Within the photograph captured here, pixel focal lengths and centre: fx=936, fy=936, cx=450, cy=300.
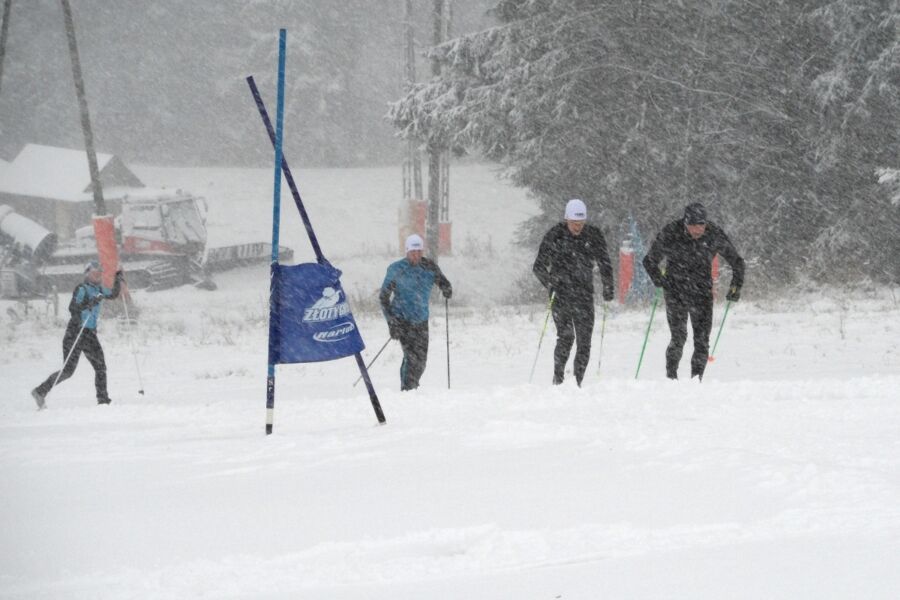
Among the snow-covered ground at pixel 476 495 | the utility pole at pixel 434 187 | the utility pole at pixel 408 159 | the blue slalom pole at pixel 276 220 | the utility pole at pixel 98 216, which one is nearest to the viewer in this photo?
the snow-covered ground at pixel 476 495

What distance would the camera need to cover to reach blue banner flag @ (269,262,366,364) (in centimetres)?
708

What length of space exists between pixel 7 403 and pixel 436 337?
23.7ft

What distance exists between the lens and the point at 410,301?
10.5m

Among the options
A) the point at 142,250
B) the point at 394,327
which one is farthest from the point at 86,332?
the point at 142,250

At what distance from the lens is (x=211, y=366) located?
1516 centimetres

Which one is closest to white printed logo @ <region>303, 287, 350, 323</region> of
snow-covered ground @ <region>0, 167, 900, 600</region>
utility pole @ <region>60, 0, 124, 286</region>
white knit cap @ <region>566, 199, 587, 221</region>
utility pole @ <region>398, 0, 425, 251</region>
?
snow-covered ground @ <region>0, 167, 900, 600</region>

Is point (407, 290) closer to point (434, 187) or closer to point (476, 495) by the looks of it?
point (476, 495)

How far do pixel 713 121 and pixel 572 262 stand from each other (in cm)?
1308

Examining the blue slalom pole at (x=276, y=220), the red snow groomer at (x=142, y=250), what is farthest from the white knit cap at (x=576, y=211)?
the red snow groomer at (x=142, y=250)

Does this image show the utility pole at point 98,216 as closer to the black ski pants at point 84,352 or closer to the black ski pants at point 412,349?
the black ski pants at point 84,352

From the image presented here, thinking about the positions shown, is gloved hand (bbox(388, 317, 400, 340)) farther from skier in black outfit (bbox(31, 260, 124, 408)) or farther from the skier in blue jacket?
skier in black outfit (bbox(31, 260, 124, 408))

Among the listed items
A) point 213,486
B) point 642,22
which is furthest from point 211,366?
point 642,22

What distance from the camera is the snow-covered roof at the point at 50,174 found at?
39.0 metres

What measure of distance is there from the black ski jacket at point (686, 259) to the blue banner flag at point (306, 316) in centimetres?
369
